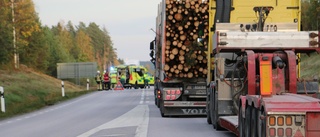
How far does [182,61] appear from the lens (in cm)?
2125

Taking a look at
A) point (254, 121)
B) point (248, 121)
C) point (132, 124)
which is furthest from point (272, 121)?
point (132, 124)

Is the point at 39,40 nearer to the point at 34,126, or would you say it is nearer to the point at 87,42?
the point at 34,126

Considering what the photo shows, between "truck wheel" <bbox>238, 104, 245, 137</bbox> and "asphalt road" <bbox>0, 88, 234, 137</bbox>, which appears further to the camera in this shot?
"asphalt road" <bbox>0, 88, 234, 137</bbox>

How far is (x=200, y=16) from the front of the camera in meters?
21.5

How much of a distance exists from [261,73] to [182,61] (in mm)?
9479

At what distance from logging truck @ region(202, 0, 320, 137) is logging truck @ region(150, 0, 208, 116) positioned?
3.46 m

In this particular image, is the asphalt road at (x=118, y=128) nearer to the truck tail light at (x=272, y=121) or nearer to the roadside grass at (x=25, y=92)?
the truck tail light at (x=272, y=121)

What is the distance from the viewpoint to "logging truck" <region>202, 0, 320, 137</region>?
32.0ft

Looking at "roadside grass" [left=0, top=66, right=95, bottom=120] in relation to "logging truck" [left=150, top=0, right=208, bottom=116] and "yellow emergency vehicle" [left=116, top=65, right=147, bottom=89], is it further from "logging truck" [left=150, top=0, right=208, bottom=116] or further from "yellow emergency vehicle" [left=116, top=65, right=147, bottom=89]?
"logging truck" [left=150, top=0, right=208, bottom=116]

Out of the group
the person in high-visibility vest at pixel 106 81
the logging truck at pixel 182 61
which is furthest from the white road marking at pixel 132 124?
the person in high-visibility vest at pixel 106 81

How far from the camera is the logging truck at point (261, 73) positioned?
9750mm

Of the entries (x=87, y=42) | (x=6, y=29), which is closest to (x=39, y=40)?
(x=6, y=29)

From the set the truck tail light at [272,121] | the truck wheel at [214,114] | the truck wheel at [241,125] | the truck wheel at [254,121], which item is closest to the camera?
the truck tail light at [272,121]

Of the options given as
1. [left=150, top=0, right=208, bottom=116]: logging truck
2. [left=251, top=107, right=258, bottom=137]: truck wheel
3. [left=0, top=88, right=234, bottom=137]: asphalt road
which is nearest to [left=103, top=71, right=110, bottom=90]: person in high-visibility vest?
[left=0, top=88, right=234, bottom=137]: asphalt road
